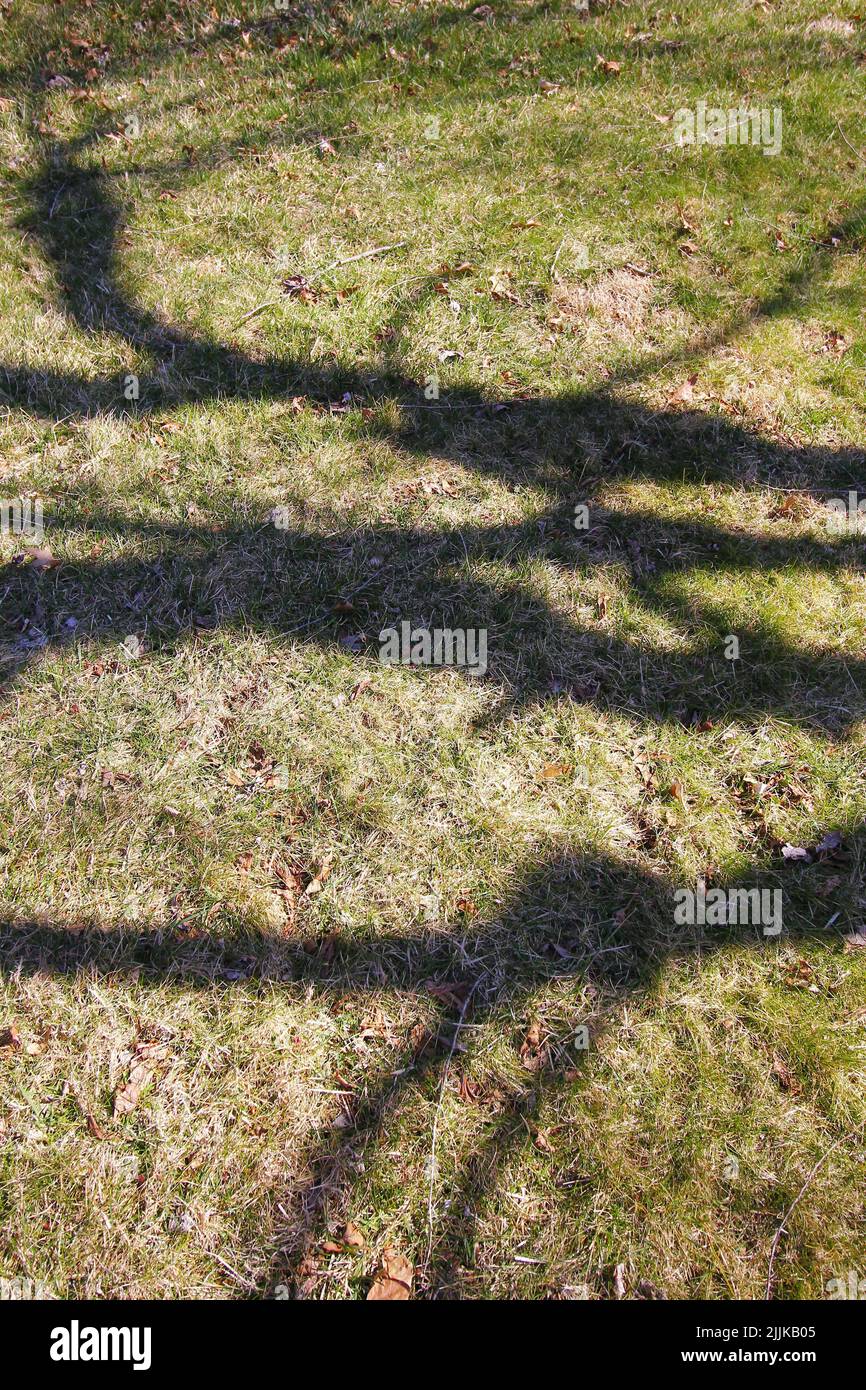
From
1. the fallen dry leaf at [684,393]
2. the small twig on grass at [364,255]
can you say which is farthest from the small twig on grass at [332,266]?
the fallen dry leaf at [684,393]

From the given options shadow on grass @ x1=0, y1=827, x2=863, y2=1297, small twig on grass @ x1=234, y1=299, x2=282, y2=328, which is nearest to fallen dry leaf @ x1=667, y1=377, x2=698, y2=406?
small twig on grass @ x1=234, y1=299, x2=282, y2=328

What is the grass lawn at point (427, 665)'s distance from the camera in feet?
10.2

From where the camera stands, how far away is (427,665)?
446 centimetres

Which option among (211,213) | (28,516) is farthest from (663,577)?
(211,213)

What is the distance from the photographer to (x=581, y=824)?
3.91 metres

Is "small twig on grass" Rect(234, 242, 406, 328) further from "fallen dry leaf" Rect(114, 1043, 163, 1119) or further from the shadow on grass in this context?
"fallen dry leaf" Rect(114, 1043, 163, 1119)

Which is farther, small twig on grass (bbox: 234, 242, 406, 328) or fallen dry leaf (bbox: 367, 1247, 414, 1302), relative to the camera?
small twig on grass (bbox: 234, 242, 406, 328)

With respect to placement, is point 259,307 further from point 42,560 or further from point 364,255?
point 42,560

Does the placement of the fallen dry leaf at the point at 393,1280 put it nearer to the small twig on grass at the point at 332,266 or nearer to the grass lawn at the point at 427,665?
the grass lawn at the point at 427,665

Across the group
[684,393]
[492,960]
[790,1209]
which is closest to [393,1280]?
[492,960]

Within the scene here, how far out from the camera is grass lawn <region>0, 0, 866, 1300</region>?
123 inches

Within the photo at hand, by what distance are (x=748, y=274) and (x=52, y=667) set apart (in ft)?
18.7

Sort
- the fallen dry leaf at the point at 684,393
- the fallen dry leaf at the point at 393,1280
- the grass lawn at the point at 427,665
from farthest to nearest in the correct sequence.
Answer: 1. the fallen dry leaf at the point at 684,393
2. the grass lawn at the point at 427,665
3. the fallen dry leaf at the point at 393,1280
